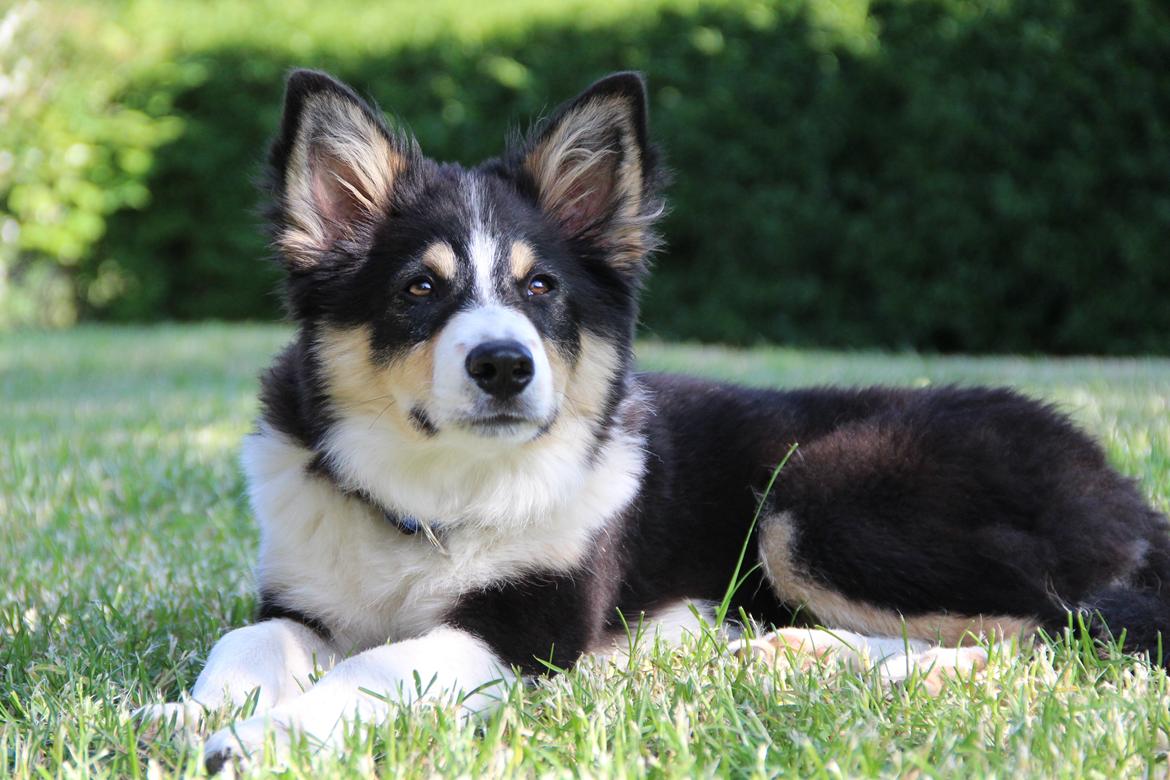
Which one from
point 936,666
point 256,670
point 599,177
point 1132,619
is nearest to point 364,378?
point 256,670

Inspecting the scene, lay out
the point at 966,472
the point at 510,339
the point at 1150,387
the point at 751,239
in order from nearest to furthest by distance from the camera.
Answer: the point at 510,339
the point at 966,472
the point at 1150,387
the point at 751,239

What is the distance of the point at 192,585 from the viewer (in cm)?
379

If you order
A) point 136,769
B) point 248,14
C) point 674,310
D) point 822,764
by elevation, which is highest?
point 248,14

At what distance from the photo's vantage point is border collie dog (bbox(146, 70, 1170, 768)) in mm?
2979

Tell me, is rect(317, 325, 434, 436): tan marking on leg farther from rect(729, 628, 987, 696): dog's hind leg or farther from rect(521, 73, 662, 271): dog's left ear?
rect(729, 628, 987, 696): dog's hind leg

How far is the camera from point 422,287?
10.2 ft

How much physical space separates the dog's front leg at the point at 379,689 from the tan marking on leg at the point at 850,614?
0.98 meters

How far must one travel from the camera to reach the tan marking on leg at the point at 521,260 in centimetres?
315

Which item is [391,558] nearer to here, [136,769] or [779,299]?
[136,769]

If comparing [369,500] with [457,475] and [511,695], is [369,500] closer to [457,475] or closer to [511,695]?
[457,475]

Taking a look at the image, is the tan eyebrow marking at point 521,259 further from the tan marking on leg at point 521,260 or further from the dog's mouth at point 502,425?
the dog's mouth at point 502,425

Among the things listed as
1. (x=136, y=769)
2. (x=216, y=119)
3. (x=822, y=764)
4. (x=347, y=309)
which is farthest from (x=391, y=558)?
(x=216, y=119)

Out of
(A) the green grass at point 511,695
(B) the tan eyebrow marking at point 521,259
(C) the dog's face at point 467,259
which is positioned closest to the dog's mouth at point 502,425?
(C) the dog's face at point 467,259

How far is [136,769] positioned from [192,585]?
1658 mm
